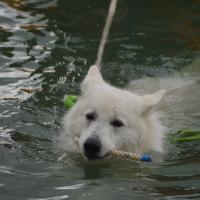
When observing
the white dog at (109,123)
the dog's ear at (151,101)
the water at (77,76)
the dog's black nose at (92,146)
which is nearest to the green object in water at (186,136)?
the water at (77,76)

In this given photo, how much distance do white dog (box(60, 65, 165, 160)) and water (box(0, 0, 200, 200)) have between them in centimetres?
23

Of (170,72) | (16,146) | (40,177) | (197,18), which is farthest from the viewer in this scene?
(197,18)

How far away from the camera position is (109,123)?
596 cm

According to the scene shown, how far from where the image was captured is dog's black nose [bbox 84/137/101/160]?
5.65 metres

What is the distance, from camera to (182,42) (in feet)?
31.0

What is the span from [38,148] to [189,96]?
2.19 meters

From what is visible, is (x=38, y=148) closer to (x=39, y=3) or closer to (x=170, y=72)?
(x=170, y=72)

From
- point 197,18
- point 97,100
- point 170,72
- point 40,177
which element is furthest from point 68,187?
point 197,18

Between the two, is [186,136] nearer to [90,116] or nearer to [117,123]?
[117,123]

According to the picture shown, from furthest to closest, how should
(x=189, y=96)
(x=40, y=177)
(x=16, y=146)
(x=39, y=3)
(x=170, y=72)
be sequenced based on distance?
(x=39, y=3) < (x=170, y=72) < (x=189, y=96) < (x=16, y=146) < (x=40, y=177)

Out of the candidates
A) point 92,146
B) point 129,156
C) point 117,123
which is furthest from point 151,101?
point 92,146

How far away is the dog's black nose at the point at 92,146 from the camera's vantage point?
5.65 meters

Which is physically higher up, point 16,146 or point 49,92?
point 49,92

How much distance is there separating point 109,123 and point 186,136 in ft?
4.01
